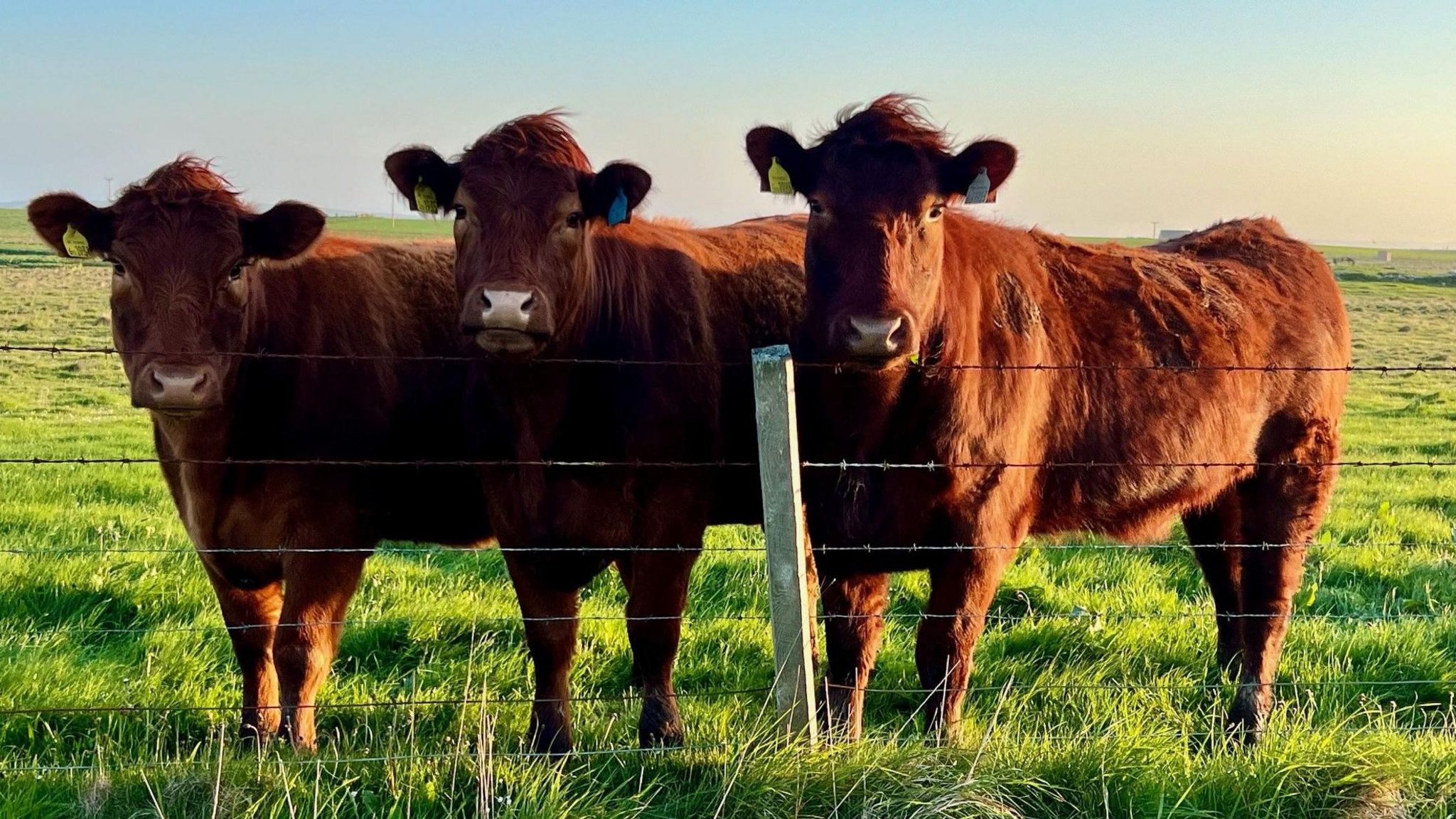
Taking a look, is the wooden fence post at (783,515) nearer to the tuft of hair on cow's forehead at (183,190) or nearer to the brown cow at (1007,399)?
the brown cow at (1007,399)

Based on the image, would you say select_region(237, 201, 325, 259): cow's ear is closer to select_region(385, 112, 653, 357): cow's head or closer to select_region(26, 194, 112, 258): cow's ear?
select_region(385, 112, 653, 357): cow's head

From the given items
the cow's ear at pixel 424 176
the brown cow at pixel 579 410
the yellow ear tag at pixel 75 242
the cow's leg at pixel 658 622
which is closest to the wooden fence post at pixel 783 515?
the brown cow at pixel 579 410

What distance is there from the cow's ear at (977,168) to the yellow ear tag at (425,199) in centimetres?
201

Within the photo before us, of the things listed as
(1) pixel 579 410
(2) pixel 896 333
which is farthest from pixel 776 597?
(1) pixel 579 410

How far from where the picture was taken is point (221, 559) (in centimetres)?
479

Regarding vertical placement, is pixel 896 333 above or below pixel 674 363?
above

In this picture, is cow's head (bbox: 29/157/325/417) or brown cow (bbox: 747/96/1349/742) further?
brown cow (bbox: 747/96/1349/742)

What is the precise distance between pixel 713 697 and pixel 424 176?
2414 millimetres

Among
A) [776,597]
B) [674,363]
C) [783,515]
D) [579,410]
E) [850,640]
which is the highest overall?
[674,363]

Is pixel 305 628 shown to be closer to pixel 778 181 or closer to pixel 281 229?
pixel 281 229

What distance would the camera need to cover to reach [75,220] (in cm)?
453

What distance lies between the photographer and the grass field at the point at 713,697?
343 cm

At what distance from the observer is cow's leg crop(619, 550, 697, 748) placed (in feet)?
15.4

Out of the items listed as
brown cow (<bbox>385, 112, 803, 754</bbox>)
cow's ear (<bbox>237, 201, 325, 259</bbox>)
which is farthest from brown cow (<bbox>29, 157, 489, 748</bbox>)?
brown cow (<bbox>385, 112, 803, 754</bbox>)
